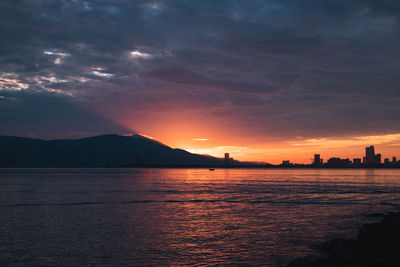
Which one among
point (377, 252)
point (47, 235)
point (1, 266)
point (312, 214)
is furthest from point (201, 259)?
point (312, 214)

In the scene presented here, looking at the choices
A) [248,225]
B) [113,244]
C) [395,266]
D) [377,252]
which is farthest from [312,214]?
[395,266]

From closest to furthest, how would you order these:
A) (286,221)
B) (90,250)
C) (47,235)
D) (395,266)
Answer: (395,266) < (90,250) < (47,235) < (286,221)

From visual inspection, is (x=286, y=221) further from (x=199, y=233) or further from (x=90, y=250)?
(x=90, y=250)

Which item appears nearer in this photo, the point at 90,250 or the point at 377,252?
the point at 377,252

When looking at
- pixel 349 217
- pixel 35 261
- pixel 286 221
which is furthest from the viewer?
pixel 349 217

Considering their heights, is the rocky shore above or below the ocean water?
above

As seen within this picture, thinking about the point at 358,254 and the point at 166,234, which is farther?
the point at 166,234

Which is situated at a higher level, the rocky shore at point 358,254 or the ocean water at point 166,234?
the rocky shore at point 358,254

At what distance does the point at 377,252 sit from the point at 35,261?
1995 cm

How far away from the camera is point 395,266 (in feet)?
44.3

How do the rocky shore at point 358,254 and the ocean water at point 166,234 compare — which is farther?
the ocean water at point 166,234

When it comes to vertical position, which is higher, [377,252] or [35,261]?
[377,252]

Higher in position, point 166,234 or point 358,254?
point 358,254

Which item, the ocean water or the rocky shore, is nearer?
the rocky shore
